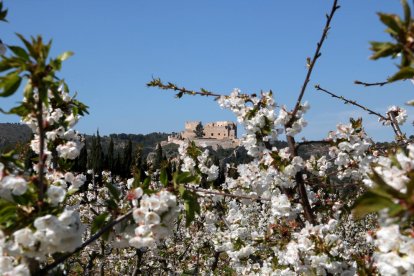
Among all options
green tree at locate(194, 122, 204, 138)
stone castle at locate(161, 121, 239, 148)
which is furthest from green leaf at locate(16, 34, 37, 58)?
green tree at locate(194, 122, 204, 138)

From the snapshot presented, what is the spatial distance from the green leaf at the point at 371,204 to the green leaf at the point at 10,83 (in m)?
1.36

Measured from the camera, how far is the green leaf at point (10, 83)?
5.46 ft

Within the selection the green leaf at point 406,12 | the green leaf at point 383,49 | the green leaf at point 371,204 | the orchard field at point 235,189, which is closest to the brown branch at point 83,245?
the orchard field at point 235,189

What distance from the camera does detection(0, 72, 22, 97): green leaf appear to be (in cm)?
167

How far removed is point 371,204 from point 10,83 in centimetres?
141

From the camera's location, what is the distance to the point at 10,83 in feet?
5.49

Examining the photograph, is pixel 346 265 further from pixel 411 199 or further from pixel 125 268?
pixel 125 268

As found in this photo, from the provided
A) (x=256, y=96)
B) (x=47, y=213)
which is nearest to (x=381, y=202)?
(x=47, y=213)

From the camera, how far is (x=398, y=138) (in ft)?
13.5

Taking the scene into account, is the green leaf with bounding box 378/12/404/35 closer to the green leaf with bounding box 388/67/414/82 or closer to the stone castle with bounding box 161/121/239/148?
the green leaf with bounding box 388/67/414/82

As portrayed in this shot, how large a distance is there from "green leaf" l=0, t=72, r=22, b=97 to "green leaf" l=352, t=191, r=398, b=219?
4.47 feet

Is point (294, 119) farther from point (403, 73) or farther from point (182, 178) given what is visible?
point (403, 73)

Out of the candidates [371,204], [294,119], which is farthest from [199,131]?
[371,204]

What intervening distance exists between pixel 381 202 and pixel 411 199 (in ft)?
Answer: 0.27
